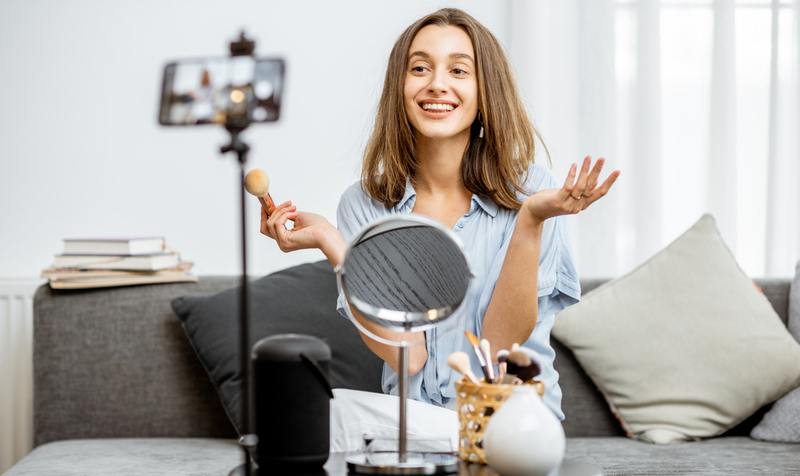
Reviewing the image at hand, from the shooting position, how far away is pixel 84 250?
1.65 metres

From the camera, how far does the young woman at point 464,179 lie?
115 centimetres

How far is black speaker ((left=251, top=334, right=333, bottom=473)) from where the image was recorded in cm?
68

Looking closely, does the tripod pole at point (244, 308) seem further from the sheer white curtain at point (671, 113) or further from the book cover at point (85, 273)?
the sheer white curtain at point (671, 113)

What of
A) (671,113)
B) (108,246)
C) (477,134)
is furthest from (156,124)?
(671,113)

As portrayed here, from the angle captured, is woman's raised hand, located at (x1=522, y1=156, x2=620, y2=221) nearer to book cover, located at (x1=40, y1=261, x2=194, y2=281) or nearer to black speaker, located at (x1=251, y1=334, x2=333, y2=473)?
black speaker, located at (x1=251, y1=334, x2=333, y2=473)

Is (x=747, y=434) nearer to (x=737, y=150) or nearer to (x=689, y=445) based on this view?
(x=689, y=445)

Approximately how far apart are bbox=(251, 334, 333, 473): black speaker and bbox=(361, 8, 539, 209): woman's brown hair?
59cm

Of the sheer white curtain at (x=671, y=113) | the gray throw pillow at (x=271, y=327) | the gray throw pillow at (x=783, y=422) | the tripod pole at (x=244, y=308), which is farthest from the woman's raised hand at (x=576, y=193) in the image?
the sheer white curtain at (x=671, y=113)

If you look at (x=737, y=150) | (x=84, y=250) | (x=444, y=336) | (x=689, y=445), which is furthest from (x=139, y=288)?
(x=737, y=150)

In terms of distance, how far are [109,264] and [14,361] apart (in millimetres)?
498

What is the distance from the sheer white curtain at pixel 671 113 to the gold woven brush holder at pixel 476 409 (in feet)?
4.62

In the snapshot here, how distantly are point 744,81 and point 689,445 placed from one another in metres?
1.22

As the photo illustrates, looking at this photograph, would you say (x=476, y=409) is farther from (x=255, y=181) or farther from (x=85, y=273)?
(x=85, y=273)

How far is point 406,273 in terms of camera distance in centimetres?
81
